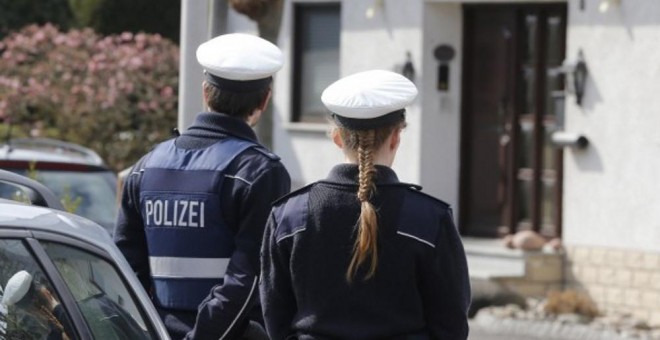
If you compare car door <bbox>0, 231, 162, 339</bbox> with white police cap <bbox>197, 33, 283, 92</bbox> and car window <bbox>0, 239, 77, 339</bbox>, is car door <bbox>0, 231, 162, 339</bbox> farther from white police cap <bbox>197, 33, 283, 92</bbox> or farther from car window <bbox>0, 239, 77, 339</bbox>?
white police cap <bbox>197, 33, 283, 92</bbox>

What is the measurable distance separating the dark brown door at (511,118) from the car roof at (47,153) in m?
4.49

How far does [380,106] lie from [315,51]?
11793 millimetres

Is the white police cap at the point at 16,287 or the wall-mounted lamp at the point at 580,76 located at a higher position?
the wall-mounted lamp at the point at 580,76

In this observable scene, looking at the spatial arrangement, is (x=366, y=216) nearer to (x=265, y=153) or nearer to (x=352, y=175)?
(x=352, y=175)

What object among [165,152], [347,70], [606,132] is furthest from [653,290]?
[165,152]

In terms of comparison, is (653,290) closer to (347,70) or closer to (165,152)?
(347,70)

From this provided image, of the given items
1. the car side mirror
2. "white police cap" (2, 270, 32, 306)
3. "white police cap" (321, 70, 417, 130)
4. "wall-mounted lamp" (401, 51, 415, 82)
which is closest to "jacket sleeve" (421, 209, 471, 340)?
"white police cap" (321, 70, 417, 130)

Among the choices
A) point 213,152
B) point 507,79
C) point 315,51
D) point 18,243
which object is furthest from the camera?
point 315,51

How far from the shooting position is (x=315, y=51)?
52.9 ft

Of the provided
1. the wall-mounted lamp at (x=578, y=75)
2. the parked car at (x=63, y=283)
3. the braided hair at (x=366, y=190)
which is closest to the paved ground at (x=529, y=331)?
the wall-mounted lamp at (x=578, y=75)

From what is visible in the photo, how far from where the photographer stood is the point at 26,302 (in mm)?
3881

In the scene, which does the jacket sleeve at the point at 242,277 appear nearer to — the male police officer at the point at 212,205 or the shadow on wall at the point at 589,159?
the male police officer at the point at 212,205

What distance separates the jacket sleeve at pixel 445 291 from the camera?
14.1 feet

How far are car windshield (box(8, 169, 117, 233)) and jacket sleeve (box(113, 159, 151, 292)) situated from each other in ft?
A: 15.4
